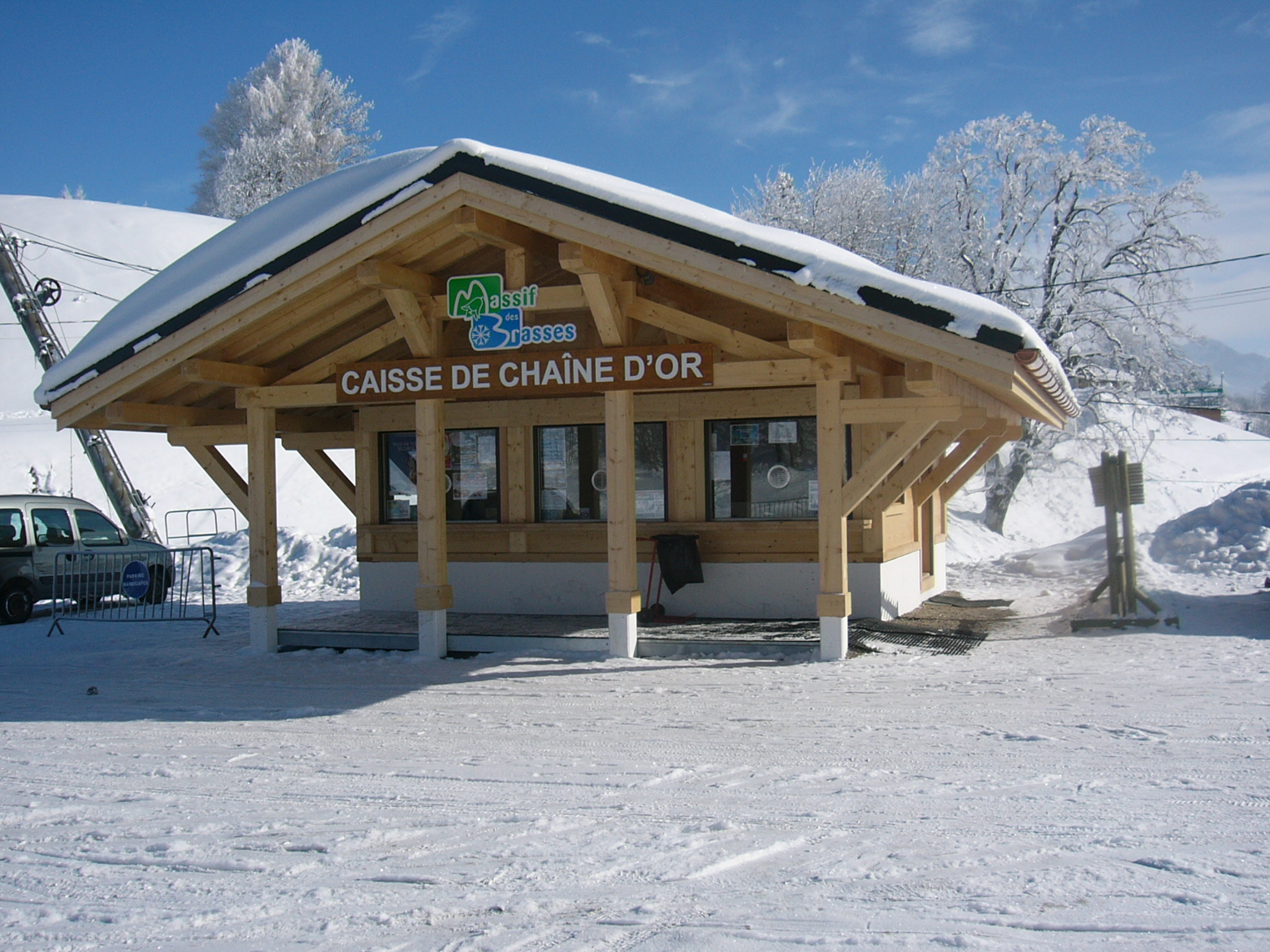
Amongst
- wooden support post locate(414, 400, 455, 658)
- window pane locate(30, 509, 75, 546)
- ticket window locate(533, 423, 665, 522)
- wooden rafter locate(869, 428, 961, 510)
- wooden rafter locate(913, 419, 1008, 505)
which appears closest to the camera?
wooden support post locate(414, 400, 455, 658)

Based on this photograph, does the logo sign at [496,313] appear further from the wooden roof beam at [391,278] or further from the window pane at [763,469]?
the window pane at [763,469]

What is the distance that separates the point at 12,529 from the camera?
50.2ft

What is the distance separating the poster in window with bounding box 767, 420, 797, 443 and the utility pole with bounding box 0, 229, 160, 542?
16157 millimetres

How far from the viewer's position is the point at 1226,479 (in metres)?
41.5

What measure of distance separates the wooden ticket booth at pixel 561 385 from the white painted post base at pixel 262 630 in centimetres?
3

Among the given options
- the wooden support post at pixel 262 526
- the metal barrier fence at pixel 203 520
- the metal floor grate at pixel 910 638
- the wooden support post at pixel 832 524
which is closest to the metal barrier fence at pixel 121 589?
the wooden support post at pixel 262 526

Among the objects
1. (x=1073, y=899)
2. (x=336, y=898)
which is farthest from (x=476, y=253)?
(x=1073, y=899)

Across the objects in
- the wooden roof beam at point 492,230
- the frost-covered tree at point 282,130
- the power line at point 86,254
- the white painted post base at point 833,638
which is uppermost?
the frost-covered tree at point 282,130

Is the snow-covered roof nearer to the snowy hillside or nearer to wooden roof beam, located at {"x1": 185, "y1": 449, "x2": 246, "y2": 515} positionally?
wooden roof beam, located at {"x1": 185, "y1": 449, "x2": 246, "y2": 515}

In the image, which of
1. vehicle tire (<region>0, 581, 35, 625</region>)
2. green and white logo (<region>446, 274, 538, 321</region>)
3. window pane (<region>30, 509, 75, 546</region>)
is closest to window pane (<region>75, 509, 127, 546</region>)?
window pane (<region>30, 509, 75, 546</region>)

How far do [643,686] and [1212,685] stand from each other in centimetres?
418

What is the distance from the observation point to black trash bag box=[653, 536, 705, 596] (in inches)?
446

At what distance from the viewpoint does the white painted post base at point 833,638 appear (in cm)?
A: 915

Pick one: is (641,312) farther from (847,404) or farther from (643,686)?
(643,686)
